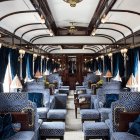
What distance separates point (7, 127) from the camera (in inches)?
206

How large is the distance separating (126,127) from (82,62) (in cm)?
1725

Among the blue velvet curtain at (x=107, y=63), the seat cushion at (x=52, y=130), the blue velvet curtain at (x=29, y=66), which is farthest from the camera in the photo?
the blue velvet curtain at (x=107, y=63)

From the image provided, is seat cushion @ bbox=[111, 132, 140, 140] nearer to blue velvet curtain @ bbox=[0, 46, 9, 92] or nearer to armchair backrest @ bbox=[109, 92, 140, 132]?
armchair backrest @ bbox=[109, 92, 140, 132]

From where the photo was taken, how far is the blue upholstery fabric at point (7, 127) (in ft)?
16.7

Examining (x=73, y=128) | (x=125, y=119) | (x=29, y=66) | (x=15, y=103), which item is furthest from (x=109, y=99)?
(x=29, y=66)

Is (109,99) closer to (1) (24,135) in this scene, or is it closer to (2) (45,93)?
(2) (45,93)

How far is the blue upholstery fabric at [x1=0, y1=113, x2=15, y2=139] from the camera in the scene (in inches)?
200

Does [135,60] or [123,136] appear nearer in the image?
[123,136]

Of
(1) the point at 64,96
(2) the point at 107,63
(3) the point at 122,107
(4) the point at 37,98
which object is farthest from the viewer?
(2) the point at 107,63

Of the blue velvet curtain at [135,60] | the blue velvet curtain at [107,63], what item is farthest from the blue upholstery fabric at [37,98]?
the blue velvet curtain at [107,63]

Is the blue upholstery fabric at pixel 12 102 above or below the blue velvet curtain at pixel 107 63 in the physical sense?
below

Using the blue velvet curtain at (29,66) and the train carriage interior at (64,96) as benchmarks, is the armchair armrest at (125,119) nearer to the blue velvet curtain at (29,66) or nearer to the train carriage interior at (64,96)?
the train carriage interior at (64,96)

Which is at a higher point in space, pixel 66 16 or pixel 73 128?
pixel 66 16

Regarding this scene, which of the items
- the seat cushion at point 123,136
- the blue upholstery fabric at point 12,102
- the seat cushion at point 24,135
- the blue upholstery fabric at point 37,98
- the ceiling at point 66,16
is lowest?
the seat cushion at point 123,136
